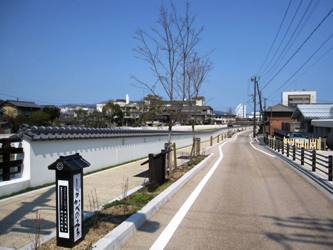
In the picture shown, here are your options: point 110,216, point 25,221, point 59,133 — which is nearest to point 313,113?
point 59,133

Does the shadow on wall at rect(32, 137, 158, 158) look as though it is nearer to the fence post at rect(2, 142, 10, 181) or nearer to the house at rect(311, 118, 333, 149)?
the fence post at rect(2, 142, 10, 181)

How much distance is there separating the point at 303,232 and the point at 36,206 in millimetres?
5492

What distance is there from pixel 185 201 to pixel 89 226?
3523mm

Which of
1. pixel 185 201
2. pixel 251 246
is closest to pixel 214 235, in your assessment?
pixel 251 246

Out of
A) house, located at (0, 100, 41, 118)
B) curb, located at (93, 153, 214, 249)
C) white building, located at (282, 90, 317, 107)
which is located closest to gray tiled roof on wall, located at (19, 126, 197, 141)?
curb, located at (93, 153, 214, 249)

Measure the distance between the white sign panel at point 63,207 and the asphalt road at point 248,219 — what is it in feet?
3.37

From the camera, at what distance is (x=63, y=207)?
517 centimetres

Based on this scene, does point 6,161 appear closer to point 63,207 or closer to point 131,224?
point 131,224

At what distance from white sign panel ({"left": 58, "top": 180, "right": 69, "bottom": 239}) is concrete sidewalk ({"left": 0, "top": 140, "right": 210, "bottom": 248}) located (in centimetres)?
76

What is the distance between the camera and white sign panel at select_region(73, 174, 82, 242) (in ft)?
17.2

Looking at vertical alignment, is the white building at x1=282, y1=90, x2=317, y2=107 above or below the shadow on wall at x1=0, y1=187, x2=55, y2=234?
above

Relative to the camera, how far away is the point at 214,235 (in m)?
6.42

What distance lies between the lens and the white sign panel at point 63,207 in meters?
5.16

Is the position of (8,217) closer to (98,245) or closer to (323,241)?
(98,245)
